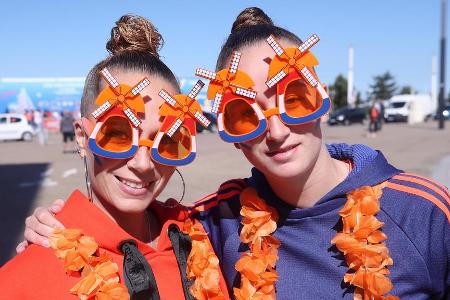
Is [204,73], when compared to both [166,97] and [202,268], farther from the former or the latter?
[202,268]

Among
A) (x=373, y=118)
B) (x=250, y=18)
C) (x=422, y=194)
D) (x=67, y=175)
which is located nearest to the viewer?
(x=422, y=194)

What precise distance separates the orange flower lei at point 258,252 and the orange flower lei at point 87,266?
0.51m

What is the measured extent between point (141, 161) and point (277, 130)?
0.54 meters

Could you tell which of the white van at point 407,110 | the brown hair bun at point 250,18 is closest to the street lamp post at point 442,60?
the white van at point 407,110

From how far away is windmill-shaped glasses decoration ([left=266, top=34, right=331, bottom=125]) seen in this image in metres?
2.06

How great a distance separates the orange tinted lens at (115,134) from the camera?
204 centimetres

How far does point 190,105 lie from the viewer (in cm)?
219

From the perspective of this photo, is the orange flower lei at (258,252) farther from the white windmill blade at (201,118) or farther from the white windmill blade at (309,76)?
the white windmill blade at (309,76)

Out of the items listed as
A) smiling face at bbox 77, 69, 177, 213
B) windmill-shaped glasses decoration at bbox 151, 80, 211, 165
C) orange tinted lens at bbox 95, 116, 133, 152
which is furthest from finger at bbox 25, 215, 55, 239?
windmill-shaped glasses decoration at bbox 151, 80, 211, 165

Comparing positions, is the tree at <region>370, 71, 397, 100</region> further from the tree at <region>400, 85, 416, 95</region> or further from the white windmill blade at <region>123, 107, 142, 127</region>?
the white windmill blade at <region>123, 107, 142, 127</region>

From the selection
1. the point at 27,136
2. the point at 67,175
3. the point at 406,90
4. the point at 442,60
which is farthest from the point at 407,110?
the point at 406,90

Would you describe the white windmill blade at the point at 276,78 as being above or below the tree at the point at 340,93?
above

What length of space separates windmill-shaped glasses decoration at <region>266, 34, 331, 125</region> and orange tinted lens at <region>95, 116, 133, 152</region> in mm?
583

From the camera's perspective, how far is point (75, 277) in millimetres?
1891
